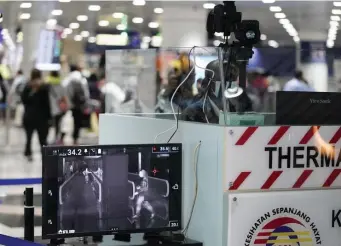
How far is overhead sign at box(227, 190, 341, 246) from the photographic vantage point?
4402 millimetres

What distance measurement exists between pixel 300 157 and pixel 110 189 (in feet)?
3.38

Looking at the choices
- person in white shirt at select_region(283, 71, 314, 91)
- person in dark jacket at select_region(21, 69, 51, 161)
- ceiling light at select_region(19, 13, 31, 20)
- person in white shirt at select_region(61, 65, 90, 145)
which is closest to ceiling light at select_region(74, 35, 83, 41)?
ceiling light at select_region(19, 13, 31, 20)

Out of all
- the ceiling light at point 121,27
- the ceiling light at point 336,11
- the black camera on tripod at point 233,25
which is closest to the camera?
the black camera on tripod at point 233,25

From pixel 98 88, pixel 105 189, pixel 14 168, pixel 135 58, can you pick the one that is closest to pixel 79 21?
pixel 98 88

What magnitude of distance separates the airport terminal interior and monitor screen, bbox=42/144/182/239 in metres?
0.03

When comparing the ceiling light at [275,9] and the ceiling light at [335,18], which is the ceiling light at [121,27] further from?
the ceiling light at [335,18]

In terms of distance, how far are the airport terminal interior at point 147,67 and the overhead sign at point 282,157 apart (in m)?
0.14

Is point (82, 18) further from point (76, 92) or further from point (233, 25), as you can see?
point (233, 25)

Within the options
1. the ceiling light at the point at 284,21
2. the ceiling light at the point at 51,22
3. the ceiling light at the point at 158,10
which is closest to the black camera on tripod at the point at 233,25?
the ceiling light at the point at 158,10

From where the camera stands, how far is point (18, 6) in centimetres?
1741

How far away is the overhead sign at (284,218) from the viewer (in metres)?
4.40

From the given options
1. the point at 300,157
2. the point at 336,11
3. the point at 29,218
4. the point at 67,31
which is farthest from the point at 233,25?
the point at 67,31

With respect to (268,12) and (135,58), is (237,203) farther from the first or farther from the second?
(268,12)

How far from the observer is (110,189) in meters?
4.59
